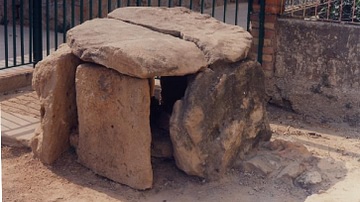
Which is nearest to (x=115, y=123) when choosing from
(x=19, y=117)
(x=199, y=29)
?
(x=199, y=29)

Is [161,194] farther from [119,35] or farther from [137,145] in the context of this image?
[119,35]

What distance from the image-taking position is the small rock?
12.2 ft

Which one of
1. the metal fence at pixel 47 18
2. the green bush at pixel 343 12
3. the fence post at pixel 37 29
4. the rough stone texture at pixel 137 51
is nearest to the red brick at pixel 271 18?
the metal fence at pixel 47 18

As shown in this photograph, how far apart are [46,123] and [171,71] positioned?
1.00 m

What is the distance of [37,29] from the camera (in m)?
5.84

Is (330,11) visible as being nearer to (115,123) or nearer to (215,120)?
(215,120)

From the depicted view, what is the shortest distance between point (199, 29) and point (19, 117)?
1.67 m

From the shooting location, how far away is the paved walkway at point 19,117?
425 centimetres

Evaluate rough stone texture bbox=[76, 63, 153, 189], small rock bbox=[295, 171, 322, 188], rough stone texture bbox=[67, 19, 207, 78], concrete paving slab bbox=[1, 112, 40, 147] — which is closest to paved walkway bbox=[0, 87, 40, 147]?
concrete paving slab bbox=[1, 112, 40, 147]

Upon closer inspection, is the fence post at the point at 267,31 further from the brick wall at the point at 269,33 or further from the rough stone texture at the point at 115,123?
the rough stone texture at the point at 115,123

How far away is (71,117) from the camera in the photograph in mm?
4051

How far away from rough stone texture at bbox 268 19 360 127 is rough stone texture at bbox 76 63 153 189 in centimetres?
238

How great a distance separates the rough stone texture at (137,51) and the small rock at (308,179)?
1010 millimetres

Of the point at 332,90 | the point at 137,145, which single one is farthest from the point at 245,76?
the point at 332,90
